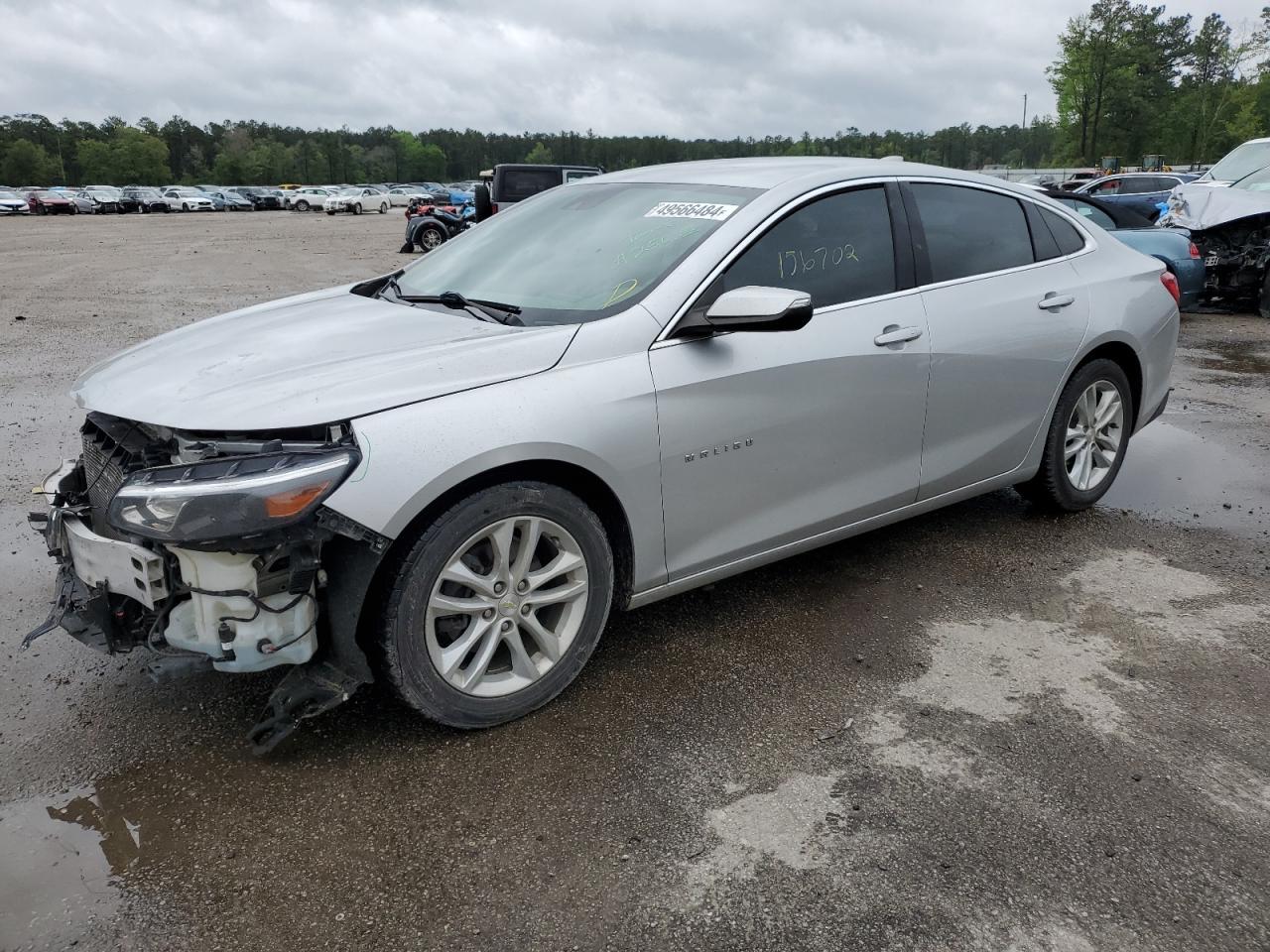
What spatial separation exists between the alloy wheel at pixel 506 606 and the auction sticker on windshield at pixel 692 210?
1.26 m

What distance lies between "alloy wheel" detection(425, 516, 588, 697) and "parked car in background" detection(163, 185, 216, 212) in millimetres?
61854

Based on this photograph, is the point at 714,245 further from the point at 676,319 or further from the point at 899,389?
the point at 899,389

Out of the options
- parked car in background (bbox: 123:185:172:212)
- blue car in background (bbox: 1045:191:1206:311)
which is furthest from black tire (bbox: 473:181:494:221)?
parked car in background (bbox: 123:185:172:212)

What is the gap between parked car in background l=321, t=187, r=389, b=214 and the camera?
51656 millimetres

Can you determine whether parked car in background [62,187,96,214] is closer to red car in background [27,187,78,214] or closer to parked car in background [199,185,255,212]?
red car in background [27,187,78,214]

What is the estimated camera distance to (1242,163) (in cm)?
1216

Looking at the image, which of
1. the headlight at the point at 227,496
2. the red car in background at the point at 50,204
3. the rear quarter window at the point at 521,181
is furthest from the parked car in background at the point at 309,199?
the headlight at the point at 227,496

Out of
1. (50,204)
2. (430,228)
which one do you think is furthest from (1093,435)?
(50,204)

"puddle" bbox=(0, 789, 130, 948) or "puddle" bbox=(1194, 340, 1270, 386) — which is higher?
"puddle" bbox=(0, 789, 130, 948)

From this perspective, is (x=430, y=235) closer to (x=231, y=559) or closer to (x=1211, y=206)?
(x=1211, y=206)

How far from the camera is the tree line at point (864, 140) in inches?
2507

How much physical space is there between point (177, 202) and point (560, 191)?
199ft

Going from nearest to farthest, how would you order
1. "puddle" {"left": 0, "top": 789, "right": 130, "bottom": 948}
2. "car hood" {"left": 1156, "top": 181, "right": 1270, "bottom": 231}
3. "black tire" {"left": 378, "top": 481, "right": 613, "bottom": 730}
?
"puddle" {"left": 0, "top": 789, "right": 130, "bottom": 948} → "black tire" {"left": 378, "top": 481, "right": 613, "bottom": 730} → "car hood" {"left": 1156, "top": 181, "right": 1270, "bottom": 231}

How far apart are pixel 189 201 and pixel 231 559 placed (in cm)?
6220
